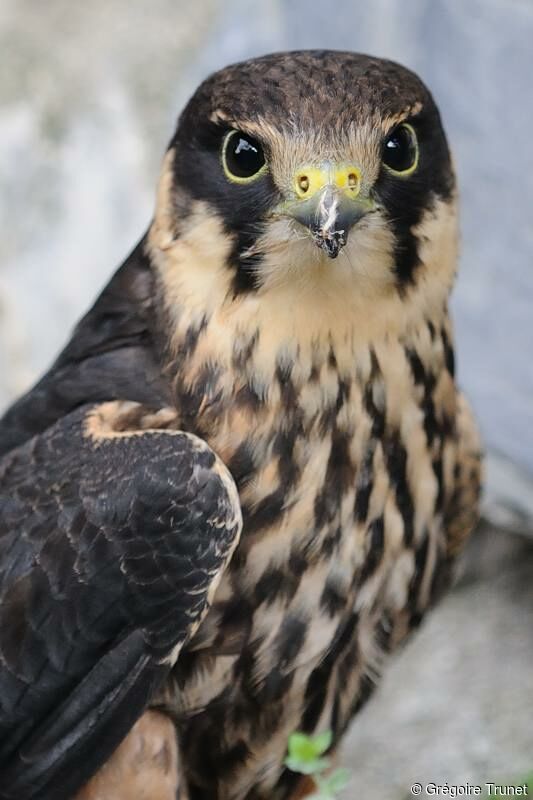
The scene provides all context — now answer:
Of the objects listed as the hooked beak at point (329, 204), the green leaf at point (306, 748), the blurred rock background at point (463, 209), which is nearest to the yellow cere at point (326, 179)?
the hooked beak at point (329, 204)

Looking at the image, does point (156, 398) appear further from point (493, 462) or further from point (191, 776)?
point (493, 462)

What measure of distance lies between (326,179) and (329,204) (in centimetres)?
7

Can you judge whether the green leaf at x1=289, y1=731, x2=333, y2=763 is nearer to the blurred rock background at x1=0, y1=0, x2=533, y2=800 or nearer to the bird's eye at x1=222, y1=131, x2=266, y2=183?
the bird's eye at x1=222, y1=131, x2=266, y2=183

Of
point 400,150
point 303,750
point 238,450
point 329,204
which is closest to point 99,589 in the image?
point 238,450

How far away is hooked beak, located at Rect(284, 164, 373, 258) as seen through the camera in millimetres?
2451

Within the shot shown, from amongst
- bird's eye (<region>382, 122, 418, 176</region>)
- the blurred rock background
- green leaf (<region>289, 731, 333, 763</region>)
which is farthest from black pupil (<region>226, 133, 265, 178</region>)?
the blurred rock background

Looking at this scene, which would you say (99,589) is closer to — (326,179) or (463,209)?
(326,179)

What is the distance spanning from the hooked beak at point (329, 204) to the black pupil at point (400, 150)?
0.38ft

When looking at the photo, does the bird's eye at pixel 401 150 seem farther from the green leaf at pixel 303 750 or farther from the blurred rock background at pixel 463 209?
the blurred rock background at pixel 463 209

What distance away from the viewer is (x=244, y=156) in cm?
262

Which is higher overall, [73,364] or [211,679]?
[73,364]

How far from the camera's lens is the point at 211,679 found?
284 cm

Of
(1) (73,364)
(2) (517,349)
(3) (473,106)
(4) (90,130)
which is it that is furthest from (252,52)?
(1) (73,364)

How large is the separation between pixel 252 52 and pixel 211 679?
2919mm
